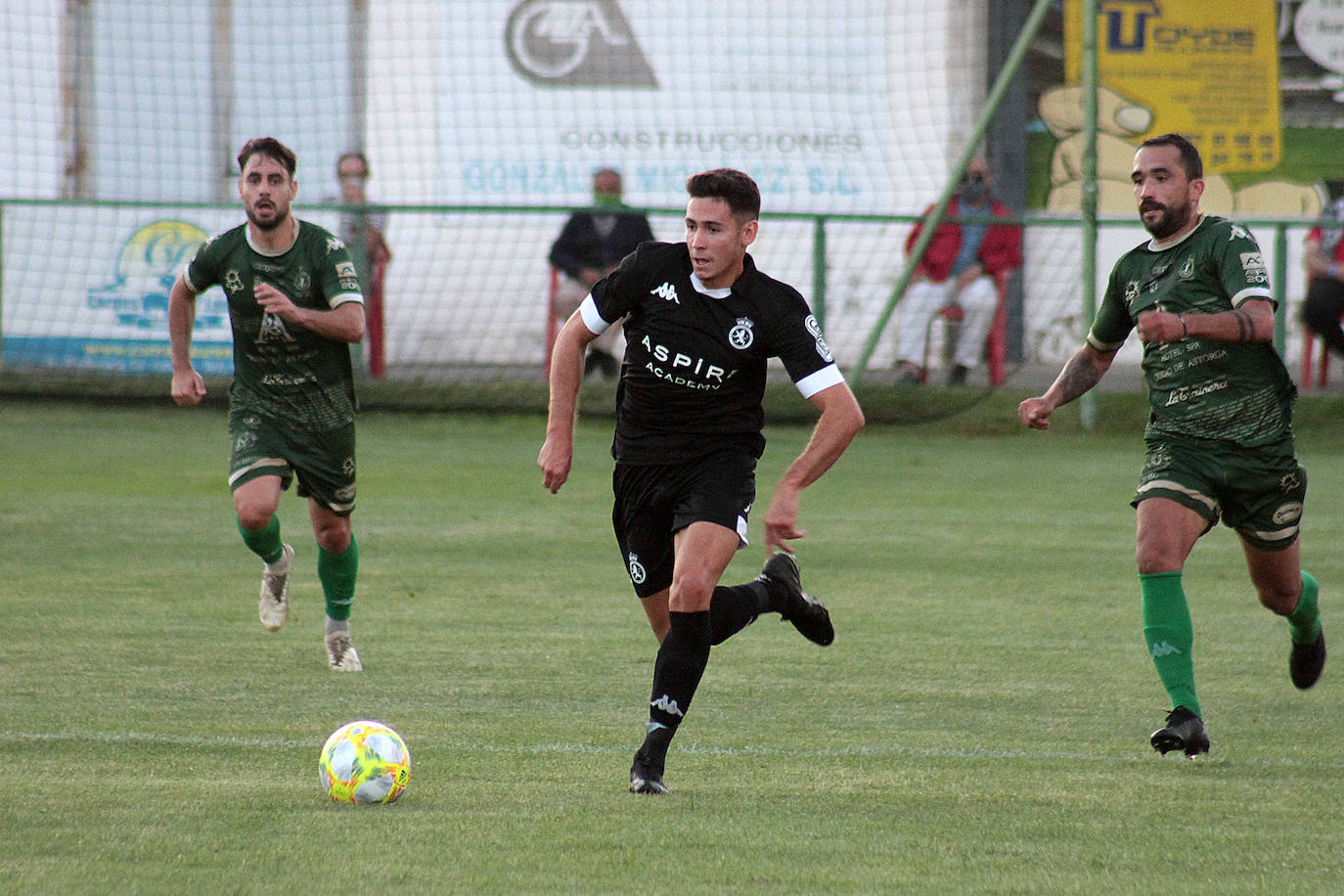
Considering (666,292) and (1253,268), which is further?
(1253,268)

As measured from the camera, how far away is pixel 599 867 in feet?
14.1

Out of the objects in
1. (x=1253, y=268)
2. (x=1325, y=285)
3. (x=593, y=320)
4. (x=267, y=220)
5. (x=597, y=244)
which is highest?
(x=267, y=220)

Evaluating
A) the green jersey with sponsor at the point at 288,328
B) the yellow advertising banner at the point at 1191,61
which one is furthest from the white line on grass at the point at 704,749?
the yellow advertising banner at the point at 1191,61

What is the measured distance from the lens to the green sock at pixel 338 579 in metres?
7.25

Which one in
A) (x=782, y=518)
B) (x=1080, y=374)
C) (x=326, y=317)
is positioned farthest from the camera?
(x=326, y=317)

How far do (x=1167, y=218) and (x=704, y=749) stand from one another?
92.9 inches

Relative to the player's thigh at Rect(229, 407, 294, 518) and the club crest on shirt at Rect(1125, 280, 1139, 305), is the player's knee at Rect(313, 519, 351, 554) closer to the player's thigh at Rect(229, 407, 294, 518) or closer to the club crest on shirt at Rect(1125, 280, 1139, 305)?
the player's thigh at Rect(229, 407, 294, 518)

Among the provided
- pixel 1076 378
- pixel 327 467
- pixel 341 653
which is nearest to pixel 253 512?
pixel 327 467

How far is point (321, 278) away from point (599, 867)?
3583mm

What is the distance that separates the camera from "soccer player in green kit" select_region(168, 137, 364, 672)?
23.4ft

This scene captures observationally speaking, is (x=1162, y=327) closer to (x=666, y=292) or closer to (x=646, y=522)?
(x=666, y=292)

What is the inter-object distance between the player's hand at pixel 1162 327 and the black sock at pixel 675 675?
1.63 metres

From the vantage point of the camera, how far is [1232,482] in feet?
19.6

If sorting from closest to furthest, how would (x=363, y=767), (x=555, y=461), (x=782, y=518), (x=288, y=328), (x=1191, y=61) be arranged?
(x=363, y=767) → (x=782, y=518) → (x=555, y=461) → (x=288, y=328) → (x=1191, y=61)
